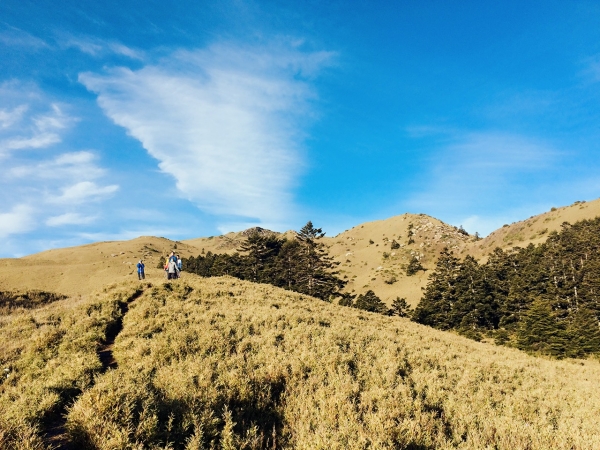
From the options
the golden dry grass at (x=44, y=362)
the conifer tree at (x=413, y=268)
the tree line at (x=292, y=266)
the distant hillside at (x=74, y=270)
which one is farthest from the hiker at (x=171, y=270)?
the conifer tree at (x=413, y=268)

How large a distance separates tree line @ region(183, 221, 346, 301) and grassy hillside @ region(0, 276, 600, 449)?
50.9m

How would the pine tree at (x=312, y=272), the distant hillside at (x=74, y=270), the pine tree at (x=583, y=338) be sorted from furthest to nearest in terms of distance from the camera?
the distant hillside at (x=74, y=270) < the pine tree at (x=312, y=272) < the pine tree at (x=583, y=338)

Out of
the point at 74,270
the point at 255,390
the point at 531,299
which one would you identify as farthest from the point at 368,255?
the point at 255,390

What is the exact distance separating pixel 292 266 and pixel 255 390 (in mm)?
62274

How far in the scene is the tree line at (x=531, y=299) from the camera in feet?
133

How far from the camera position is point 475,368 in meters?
14.3

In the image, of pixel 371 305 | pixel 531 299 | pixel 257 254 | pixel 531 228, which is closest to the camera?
pixel 531 299

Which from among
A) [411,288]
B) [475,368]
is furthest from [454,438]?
[411,288]

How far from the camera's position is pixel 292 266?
7062cm

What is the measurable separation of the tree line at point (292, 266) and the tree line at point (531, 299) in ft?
62.4

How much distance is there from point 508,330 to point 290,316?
4936 centimetres

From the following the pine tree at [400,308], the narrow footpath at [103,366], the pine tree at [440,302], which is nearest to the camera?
the narrow footpath at [103,366]

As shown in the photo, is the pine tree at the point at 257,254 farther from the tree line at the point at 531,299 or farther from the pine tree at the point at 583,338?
the pine tree at the point at 583,338

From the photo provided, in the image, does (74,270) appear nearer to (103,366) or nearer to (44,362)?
(44,362)
